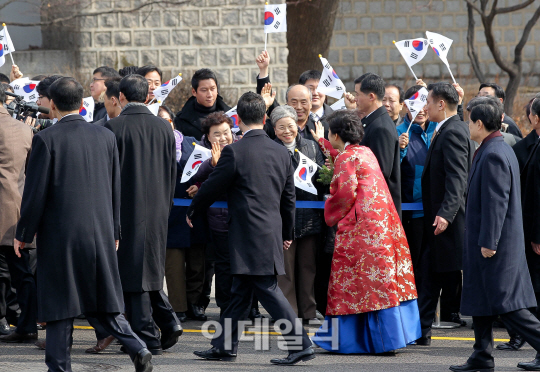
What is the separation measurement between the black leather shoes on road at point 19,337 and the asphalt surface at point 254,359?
85 millimetres

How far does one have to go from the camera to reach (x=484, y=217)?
6.05 m

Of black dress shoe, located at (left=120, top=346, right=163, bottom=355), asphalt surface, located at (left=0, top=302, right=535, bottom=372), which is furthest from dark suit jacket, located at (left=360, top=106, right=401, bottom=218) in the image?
black dress shoe, located at (left=120, top=346, right=163, bottom=355)

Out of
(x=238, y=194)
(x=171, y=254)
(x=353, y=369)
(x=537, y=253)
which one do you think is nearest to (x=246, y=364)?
(x=353, y=369)

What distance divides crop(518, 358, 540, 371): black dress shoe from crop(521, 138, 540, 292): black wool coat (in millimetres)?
893

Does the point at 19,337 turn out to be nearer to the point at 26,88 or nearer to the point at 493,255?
the point at 26,88

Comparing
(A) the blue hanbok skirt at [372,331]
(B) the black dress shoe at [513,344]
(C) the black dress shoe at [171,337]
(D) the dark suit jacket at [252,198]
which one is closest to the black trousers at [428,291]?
(A) the blue hanbok skirt at [372,331]

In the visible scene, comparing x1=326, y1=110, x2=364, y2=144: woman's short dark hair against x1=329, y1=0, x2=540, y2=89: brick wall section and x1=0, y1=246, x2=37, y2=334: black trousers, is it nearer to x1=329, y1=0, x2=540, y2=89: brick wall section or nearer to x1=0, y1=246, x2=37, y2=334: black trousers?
x1=0, y1=246, x2=37, y2=334: black trousers

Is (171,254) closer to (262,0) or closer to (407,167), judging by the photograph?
(407,167)

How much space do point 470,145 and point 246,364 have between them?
2.70 metres

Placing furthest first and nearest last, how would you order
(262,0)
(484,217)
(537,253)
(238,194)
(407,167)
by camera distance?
(262,0) < (407,167) < (537,253) < (238,194) < (484,217)

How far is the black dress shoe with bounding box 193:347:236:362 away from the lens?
6.52m

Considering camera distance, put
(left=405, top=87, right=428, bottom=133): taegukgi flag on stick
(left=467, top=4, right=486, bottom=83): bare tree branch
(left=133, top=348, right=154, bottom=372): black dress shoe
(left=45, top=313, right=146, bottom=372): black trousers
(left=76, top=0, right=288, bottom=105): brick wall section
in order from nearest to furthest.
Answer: (left=45, top=313, right=146, bottom=372): black trousers → (left=133, top=348, right=154, bottom=372): black dress shoe → (left=405, top=87, right=428, bottom=133): taegukgi flag on stick → (left=76, top=0, right=288, bottom=105): brick wall section → (left=467, top=4, right=486, bottom=83): bare tree branch

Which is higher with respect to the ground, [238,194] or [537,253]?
[238,194]

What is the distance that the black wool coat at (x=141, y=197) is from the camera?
21.3ft
